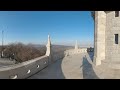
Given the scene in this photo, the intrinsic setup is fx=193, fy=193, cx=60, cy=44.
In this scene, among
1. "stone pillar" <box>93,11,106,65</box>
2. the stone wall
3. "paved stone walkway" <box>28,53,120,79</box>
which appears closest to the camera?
"paved stone walkway" <box>28,53,120,79</box>

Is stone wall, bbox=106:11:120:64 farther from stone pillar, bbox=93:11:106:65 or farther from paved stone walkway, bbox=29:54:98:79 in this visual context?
paved stone walkway, bbox=29:54:98:79

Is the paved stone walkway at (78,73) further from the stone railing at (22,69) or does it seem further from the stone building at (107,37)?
the stone building at (107,37)

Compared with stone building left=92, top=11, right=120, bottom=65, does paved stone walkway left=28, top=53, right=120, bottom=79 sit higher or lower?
lower

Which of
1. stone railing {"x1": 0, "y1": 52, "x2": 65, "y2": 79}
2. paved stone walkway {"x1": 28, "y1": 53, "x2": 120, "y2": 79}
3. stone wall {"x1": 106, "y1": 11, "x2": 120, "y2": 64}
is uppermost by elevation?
stone wall {"x1": 106, "y1": 11, "x2": 120, "y2": 64}

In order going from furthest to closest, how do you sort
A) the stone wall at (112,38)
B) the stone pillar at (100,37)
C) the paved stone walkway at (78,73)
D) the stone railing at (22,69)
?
the stone pillar at (100,37), the stone wall at (112,38), the paved stone walkway at (78,73), the stone railing at (22,69)

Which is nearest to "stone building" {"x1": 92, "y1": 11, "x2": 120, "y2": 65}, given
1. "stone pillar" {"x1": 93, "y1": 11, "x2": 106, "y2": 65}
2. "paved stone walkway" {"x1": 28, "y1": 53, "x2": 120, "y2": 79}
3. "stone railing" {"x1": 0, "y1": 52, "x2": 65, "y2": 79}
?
"stone pillar" {"x1": 93, "y1": 11, "x2": 106, "y2": 65}

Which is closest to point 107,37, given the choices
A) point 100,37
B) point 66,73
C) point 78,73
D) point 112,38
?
point 112,38

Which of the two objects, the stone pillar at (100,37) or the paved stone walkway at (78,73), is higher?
the stone pillar at (100,37)

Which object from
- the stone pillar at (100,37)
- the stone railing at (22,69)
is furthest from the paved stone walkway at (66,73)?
the stone pillar at (100,37)

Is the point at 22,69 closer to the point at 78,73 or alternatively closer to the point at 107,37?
the point at 78,73
